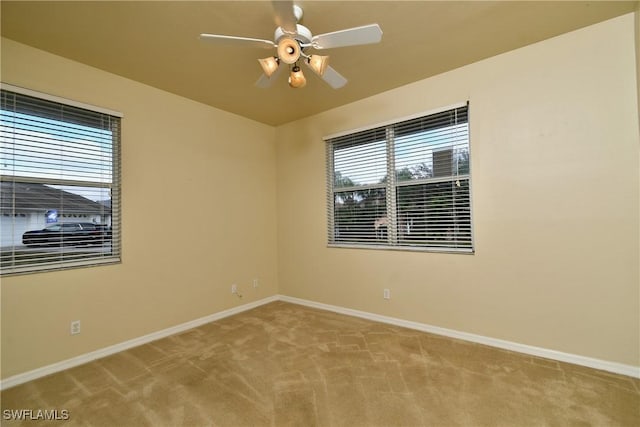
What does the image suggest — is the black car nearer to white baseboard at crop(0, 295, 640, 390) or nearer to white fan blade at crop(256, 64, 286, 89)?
white baseboard at crop(0, 295, 640, 390)

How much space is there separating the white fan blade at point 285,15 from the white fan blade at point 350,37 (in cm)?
19

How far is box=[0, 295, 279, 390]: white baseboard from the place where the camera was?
2.32 m

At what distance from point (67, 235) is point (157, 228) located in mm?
767

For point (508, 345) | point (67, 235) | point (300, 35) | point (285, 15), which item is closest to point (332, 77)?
point (300, 35)

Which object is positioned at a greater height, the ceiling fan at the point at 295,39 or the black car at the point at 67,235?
the ceiling fan at the point at 295,39

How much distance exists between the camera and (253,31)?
7.57 ft

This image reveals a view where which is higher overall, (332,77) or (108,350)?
(332,77)

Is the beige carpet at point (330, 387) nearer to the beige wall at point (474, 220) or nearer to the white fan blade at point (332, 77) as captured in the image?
the beige wall at point (474, 220)

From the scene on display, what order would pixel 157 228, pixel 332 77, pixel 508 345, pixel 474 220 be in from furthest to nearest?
pixel 157 228, pixel 474 220, pixel 508 345, pixel 332 77

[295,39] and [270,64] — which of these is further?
[270,64]

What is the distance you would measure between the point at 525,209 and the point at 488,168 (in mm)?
503

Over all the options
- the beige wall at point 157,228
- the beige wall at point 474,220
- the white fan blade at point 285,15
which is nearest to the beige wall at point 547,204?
the beige wall at point 474,220

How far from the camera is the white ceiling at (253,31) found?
2.07m

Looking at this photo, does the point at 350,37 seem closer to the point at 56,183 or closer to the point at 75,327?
the point at 56,183
